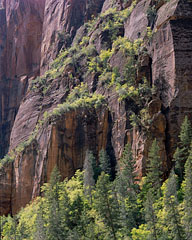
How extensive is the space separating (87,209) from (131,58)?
23036mm

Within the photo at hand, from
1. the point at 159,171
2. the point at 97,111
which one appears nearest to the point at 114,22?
the point at 97,111

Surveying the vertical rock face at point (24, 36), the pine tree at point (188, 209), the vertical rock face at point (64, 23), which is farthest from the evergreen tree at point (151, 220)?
the vertical rock face at point (24, 36)

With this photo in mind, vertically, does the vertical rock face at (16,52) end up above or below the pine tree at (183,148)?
above

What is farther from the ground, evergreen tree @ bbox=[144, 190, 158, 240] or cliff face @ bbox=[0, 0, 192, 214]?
cliff face @ bbox=[0, 0, 192, 214]

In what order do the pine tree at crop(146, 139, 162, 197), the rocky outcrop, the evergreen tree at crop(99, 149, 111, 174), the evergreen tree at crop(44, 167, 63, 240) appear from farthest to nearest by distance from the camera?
1. the rocky outcrop
2. the evergreen tree at crop(99, 149, 111, 174)
3. the pine tree at crop(146, 139, 162, 197)
4. the evergreen tree at crop(44, 167, 63, 240)

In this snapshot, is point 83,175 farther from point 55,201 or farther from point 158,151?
point 158,151

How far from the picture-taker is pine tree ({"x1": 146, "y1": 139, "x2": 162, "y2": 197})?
40562mm

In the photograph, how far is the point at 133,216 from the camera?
3778cm

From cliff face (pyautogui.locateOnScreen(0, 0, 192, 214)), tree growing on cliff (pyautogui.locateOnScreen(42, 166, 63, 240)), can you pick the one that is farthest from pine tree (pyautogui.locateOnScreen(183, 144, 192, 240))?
tree growing on cliff (pyautogui.locateOnScreen(42, 166, 63, 240))

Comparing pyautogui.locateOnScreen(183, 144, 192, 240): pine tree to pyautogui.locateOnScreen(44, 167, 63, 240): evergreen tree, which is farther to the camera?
pyautogui.locateOnScreen(44, 167, 63, 240): evergreen tree

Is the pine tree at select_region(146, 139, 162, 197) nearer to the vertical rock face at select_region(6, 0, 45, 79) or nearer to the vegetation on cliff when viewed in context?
the vegetation on cliff

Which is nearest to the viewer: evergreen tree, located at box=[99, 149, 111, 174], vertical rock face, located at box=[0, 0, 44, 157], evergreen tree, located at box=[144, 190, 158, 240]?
evergreen tree, located at box=[144, 190, 158, 240]

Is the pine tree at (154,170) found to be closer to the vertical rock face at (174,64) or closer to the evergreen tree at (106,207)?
the vertical rock face at (174,64)

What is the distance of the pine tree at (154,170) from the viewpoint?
133 ft
